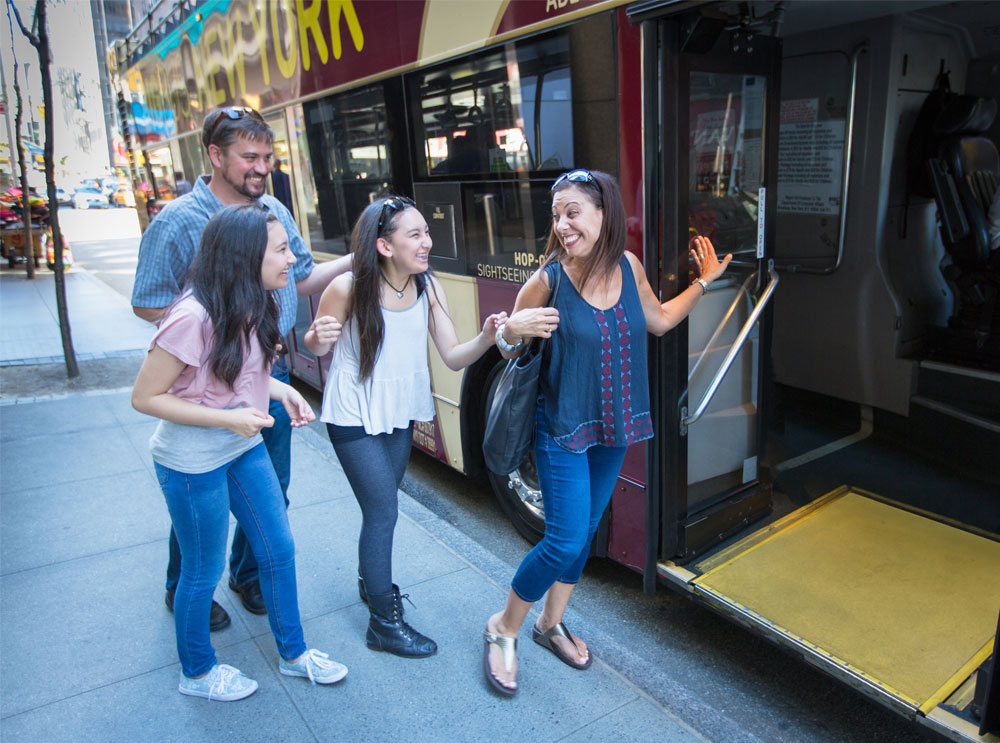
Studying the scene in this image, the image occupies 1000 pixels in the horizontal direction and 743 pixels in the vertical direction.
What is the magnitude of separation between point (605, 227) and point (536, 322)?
1.24 feet

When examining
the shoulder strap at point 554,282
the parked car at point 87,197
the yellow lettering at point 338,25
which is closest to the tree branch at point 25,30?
the parked car at point 87,197

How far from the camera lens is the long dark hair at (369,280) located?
241cm

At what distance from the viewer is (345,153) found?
477 centimetres

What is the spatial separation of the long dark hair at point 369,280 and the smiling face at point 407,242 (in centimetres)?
1

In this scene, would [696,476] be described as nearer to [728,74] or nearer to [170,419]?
[728,74]

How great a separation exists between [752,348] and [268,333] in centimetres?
214

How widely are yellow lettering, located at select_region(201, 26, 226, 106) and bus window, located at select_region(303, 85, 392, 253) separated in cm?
200

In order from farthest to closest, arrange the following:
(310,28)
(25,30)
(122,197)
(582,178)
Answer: (122,197) < (25,30) < (310,28) < (582,178)

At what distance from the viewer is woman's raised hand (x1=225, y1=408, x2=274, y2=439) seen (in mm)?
2145

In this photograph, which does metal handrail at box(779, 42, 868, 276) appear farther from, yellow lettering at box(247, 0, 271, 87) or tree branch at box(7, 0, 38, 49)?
tree branch at box(7, 0, 38, 49)

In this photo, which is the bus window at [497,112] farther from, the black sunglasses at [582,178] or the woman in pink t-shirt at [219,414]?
the woman in pink t-shirt at [219,414]

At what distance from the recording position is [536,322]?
2166 millimetres

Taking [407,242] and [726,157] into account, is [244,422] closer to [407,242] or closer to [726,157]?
[407,242]

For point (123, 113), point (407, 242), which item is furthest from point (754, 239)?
point (123, 113)
